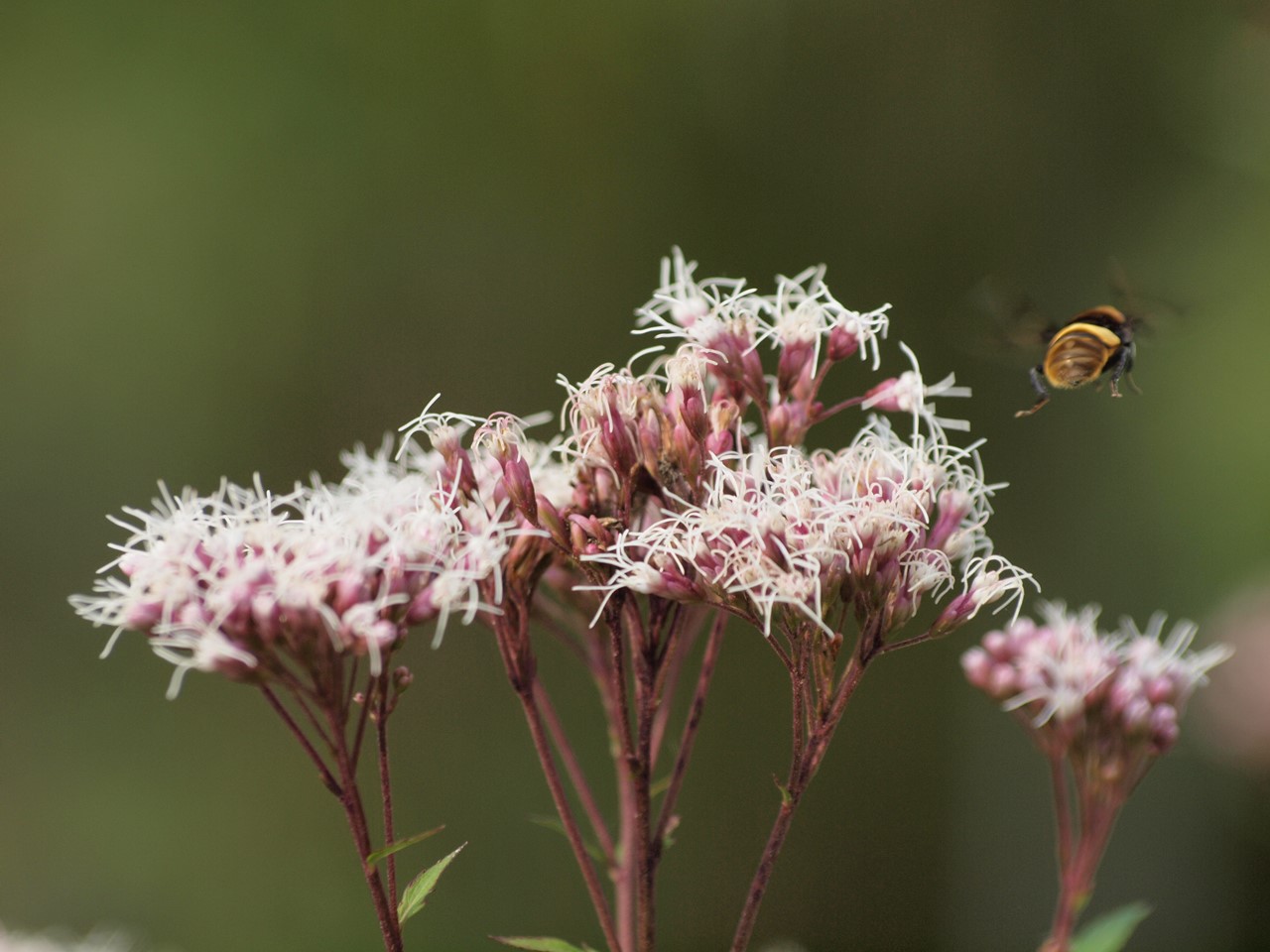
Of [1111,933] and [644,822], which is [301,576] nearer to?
[644,822]

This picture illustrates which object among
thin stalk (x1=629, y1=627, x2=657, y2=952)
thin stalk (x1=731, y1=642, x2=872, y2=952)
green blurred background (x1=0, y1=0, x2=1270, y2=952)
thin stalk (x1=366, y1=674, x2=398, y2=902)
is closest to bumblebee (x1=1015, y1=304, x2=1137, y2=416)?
thin stalk (x1=731, y1=642, x2=872, y2=952)

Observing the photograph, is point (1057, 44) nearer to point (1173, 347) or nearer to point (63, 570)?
point (1173, 347)

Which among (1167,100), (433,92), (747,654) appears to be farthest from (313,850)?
(1167,100)

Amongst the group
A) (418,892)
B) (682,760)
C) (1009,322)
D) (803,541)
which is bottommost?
(418,892)

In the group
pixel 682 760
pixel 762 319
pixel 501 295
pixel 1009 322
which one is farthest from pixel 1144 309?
pixel 501 295

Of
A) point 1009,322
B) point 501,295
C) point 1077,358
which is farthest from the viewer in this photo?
point 501,295

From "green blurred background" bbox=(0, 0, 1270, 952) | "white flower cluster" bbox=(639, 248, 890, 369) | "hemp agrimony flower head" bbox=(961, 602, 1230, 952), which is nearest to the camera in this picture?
"white flower cluster" bbox=(639, 248, 890, 369)

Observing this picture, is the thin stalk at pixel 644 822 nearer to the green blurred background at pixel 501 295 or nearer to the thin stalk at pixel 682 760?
the thin stalk at pixel 682 760

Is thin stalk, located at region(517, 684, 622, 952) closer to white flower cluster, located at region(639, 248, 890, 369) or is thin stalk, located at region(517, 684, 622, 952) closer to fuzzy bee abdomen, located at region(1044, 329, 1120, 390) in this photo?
white flower cluster, located at region(639, 248, 890, 369)
